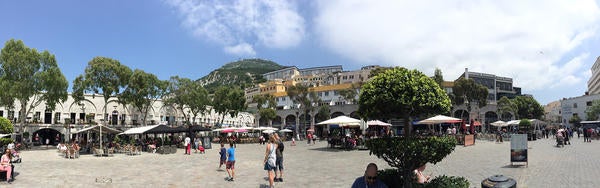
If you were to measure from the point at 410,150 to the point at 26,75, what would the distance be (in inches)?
1578

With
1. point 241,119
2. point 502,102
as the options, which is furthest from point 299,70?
point 502,102

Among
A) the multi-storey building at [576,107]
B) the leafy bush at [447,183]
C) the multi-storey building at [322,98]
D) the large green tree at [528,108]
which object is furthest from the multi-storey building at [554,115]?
the leafy bush at [447,183]

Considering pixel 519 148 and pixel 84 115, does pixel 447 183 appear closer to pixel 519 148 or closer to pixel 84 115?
pixel 519 148

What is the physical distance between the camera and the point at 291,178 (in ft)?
43.9

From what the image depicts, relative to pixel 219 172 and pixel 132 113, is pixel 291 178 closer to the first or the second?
pixel 219 172

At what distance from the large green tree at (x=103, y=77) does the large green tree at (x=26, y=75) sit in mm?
6934

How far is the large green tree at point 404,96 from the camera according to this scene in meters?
7.88

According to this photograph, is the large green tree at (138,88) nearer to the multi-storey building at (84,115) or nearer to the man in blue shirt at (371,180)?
the multi-storey building at (84,115)

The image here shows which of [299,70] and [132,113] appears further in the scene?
[299,70]

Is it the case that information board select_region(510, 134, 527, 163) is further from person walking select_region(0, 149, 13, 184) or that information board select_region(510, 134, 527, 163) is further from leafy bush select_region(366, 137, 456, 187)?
person walking select_region(0, 149, 13, 184)

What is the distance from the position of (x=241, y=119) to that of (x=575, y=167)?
7581 cm

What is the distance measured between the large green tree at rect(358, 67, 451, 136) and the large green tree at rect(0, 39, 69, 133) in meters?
37.9

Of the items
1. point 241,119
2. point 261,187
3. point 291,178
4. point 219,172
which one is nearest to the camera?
point 261,187

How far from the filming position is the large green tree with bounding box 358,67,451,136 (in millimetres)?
7883
